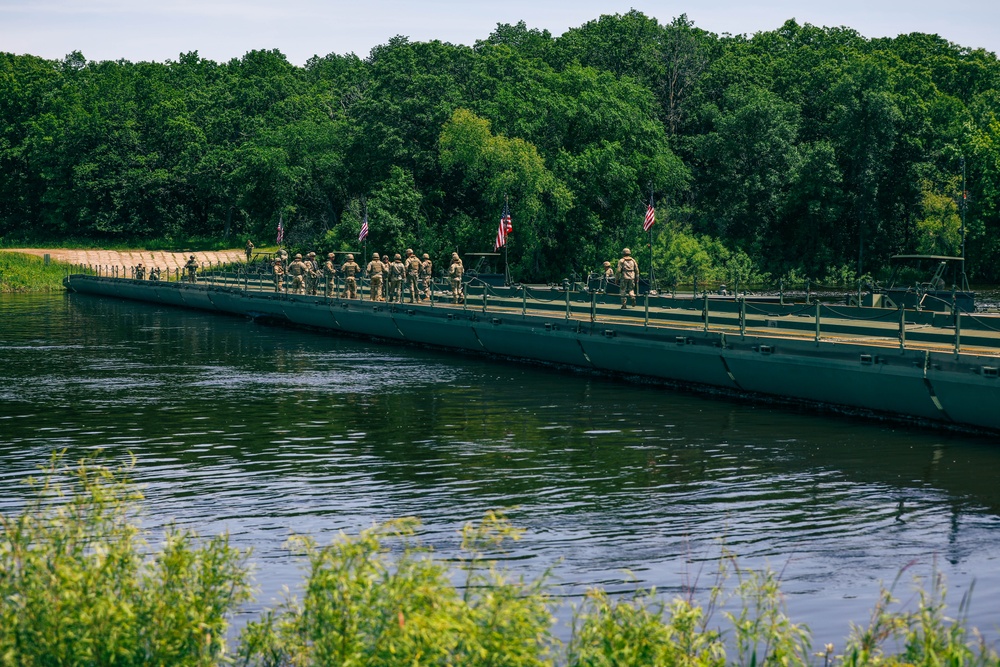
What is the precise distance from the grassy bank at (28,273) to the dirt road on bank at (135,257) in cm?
455

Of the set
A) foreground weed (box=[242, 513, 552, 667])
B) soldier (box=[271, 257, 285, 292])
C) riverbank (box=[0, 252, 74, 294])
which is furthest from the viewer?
riverbank (box=[0, 252, 74, 294])

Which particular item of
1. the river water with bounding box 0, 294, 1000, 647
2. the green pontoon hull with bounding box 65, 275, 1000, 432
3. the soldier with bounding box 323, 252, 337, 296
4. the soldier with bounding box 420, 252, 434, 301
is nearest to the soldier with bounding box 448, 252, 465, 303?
the green pontoon hull with bounding box 65, 275, 1000, 432

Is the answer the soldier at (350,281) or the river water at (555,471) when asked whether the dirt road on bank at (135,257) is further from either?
the river water at (555,471)

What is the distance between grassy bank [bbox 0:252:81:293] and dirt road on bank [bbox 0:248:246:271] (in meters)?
4.55

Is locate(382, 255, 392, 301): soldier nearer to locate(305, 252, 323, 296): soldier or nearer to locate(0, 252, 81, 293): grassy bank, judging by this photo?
locate(305, 252, 323, 296): soldier

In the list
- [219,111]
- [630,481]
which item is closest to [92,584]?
[630,481]

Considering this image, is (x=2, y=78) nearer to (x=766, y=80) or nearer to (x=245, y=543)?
(x=766, y=80)

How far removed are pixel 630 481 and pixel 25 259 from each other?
101491 mm

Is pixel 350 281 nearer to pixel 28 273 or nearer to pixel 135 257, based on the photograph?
pixel 28 273

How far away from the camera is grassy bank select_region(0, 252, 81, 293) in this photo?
10488 cm

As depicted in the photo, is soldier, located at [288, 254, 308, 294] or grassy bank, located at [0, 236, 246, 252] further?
grassy bank, located at [0, 236, 246, 252]

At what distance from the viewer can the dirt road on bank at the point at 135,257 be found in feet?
393

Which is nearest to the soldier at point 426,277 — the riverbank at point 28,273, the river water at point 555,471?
the river water at point 555,471

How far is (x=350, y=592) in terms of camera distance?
371 inches
